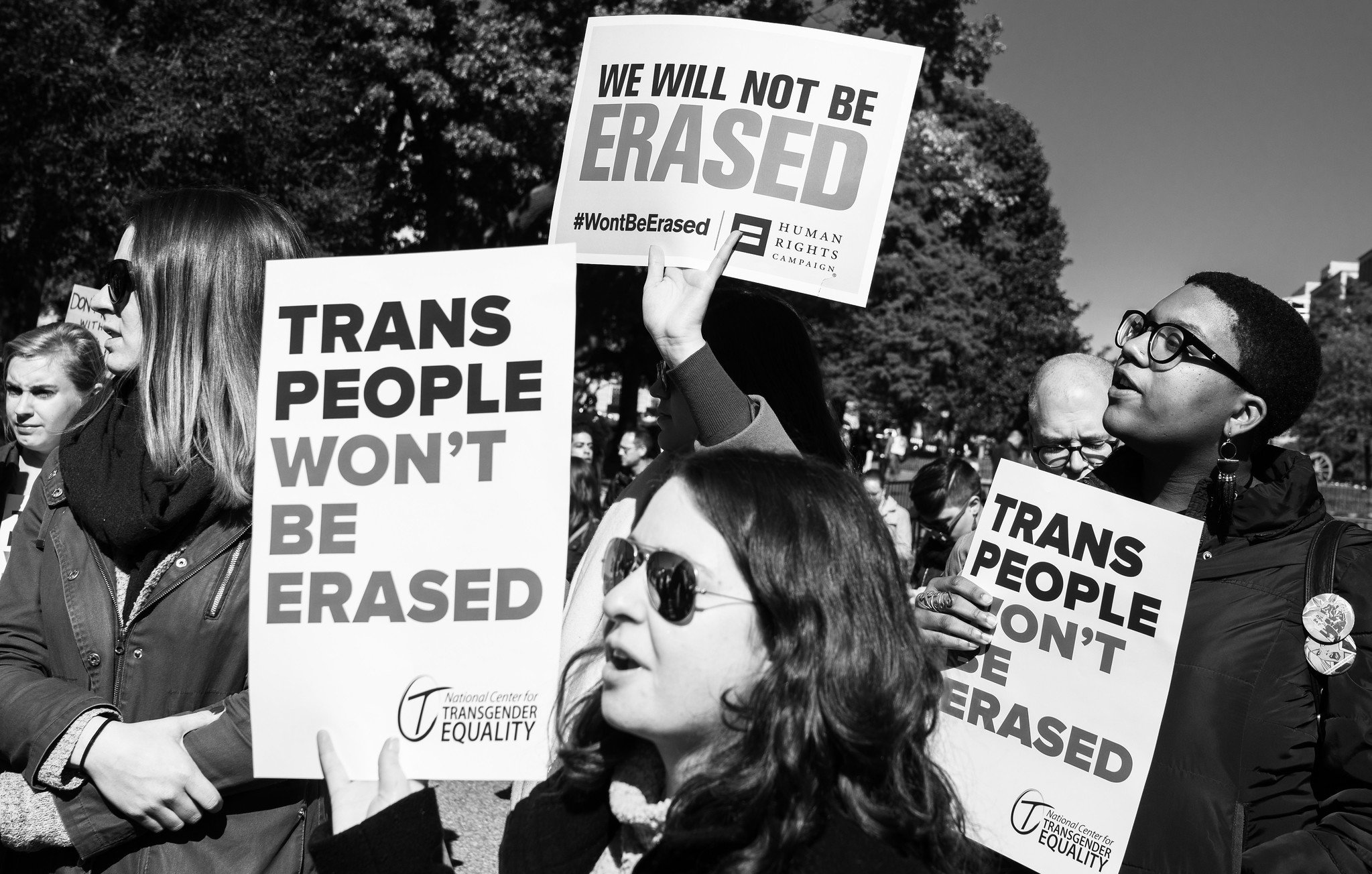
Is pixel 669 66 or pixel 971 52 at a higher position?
pixel 971 52

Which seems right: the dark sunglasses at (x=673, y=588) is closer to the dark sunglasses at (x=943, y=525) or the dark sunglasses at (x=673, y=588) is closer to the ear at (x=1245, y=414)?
the ear at (x=1245, y=414)

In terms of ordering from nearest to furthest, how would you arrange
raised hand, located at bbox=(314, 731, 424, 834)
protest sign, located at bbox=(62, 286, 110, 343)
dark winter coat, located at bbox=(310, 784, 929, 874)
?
dark winter coat, located at bbox=(310, 784, 929, 874), raised hand, located at bbox=(314, 731, 424, 834), protest sign, located at bbox=(62, 286, 110, 343)

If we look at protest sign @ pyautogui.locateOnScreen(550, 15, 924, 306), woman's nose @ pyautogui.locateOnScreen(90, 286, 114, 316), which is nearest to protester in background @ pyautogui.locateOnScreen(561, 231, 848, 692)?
protest sign @ pyautogui.locateOnScreen(550, 15, 924, 306)

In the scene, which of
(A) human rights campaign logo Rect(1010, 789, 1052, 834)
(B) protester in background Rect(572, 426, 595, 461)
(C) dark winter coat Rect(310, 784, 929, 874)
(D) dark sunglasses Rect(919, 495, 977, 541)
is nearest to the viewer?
(C) dark winter coat Rect(310, 784, 929, 874)

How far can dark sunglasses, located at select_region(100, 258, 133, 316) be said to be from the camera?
234 cm

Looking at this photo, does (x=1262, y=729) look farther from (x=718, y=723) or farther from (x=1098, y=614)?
(x=718, y=723)

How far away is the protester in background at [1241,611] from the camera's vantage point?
2.20 meters

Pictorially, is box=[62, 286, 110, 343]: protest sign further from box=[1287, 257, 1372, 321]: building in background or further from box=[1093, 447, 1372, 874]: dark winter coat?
box=[1287, 257, 1372, 321]: building in background

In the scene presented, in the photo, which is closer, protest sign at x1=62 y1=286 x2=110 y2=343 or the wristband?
the wristband

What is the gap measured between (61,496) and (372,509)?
764 millimetres

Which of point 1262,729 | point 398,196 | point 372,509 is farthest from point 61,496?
point 398,196

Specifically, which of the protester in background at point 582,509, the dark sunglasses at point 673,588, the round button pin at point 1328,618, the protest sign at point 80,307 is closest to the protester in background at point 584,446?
the protester in background at point 582,509

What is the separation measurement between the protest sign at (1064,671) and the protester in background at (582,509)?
458 centimetres

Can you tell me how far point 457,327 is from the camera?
204 centimetres
